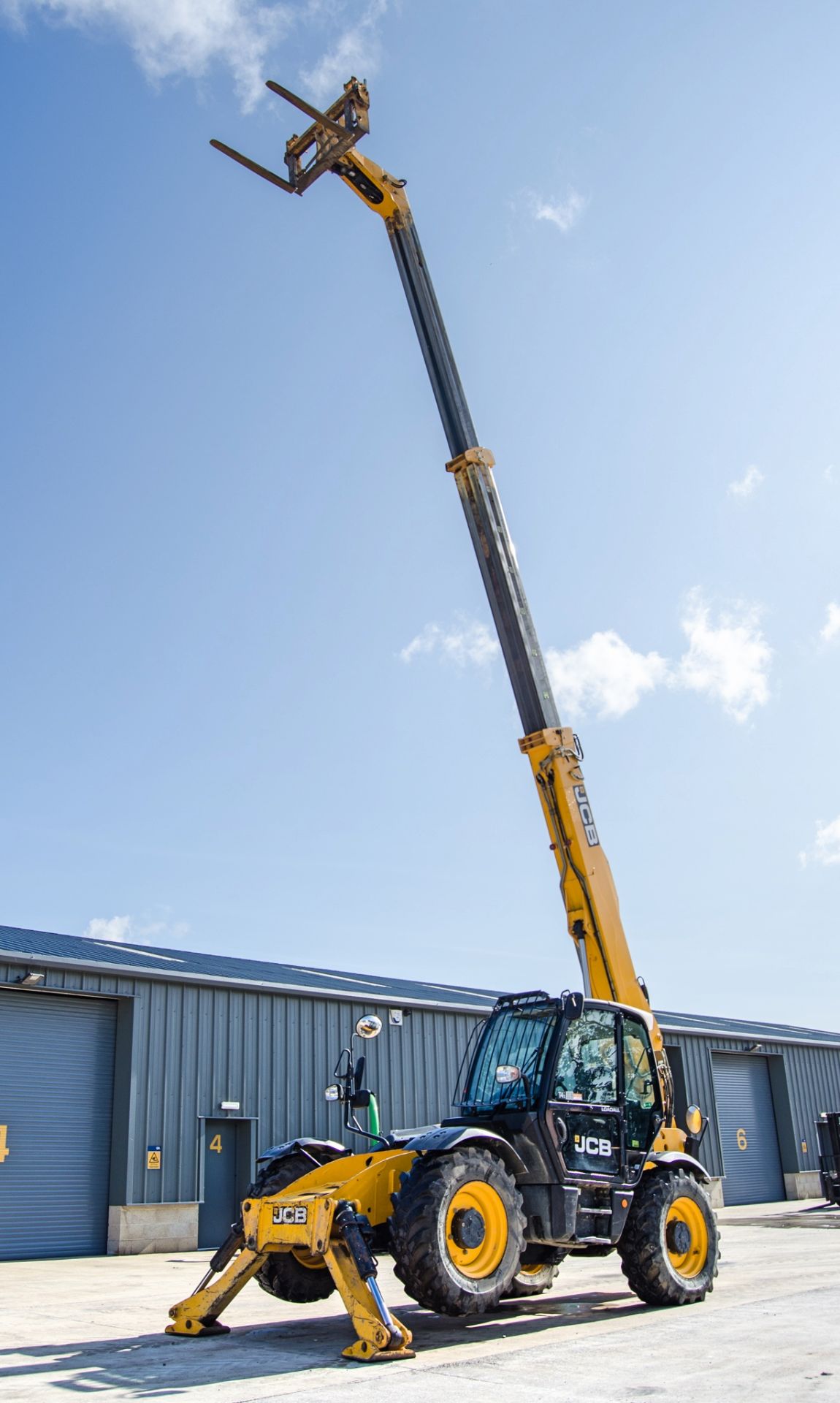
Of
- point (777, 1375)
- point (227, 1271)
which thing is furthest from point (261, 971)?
point (777, 1375)

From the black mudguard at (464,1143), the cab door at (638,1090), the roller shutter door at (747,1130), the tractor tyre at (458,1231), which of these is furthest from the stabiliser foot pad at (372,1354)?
the roller shutter door at (747,1130)

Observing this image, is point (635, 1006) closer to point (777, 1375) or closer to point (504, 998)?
point (504, 998)

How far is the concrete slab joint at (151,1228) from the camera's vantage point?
2017cm

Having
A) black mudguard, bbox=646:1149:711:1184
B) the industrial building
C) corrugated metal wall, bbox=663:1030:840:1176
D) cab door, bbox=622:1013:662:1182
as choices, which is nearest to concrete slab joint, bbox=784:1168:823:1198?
corrugated metal wall, bbox=663:1030:840:1176

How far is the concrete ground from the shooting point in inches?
264

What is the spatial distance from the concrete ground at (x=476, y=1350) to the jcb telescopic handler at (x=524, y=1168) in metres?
0.39

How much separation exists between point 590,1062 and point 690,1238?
1.85 metres

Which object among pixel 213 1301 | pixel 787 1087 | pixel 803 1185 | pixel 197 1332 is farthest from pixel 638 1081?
pixel 803 1185

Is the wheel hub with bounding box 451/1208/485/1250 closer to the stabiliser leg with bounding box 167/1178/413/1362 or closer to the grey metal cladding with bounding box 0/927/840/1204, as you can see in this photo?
the stabiliser leg with bounding box 167/1178/413/1362

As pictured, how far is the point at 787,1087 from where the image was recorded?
3481 cm

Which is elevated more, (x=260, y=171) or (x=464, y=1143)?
(x=260, y=171)

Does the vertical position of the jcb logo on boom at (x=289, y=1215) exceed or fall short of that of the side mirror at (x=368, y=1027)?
it falls short

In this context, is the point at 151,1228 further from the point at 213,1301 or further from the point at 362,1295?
the point at 362,1295

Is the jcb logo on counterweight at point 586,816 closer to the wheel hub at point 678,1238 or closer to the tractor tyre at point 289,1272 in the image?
the wheel hub at point 678,1238
